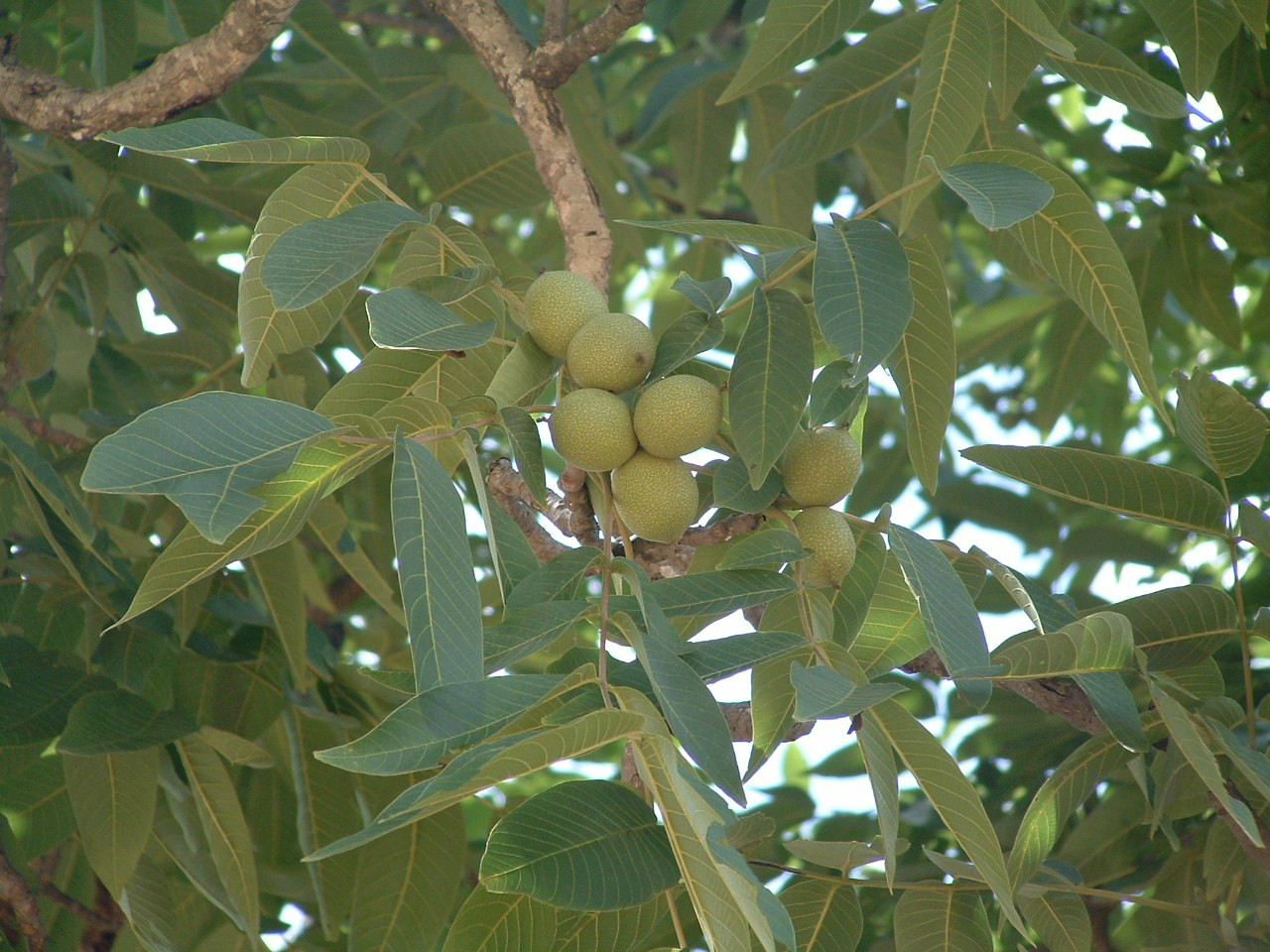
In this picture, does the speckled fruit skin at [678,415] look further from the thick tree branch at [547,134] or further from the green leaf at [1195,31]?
the green leaf at [1195,31]

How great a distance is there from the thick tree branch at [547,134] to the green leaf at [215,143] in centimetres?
31

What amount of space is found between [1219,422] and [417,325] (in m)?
0.79

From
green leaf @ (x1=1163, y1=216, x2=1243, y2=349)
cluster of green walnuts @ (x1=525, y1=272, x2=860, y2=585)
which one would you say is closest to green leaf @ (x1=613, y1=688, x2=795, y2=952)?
cluster of green walnuts @ (x1=525, y1=272, x2=860, y2=585)

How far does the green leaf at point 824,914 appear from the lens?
1214mm

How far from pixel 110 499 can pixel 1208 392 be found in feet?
4.85

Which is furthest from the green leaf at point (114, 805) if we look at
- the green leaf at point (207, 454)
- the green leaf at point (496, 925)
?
the green leaf at point (207, 454)

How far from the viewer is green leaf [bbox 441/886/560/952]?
3.34 ft

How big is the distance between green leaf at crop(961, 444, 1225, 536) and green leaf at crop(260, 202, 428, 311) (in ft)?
1.90

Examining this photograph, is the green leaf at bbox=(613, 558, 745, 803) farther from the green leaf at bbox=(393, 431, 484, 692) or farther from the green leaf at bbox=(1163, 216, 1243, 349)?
the green leaf at bbox=(1163, 216, 1243, 349)

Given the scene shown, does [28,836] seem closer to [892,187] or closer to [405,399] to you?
[405,399]

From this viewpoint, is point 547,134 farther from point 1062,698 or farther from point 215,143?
point 1062,698

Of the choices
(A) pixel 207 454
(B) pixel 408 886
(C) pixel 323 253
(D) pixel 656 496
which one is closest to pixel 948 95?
(D) pixel 656 496

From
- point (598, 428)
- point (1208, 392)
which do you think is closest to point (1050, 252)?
point (1208, 392)

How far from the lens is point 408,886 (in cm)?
148
